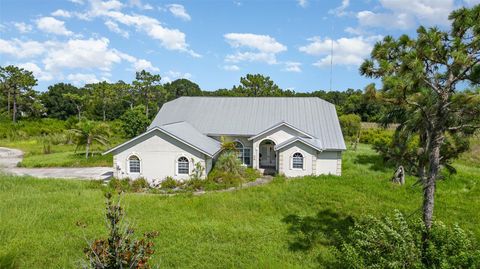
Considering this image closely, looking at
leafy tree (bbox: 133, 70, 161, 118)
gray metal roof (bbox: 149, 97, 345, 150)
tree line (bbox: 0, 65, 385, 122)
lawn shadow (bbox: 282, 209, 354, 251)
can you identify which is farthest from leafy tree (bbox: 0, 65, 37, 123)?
lawn shadow (bbox: 282, 209, 354, 251)

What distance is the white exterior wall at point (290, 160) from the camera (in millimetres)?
20016

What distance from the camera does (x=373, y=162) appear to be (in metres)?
23.2

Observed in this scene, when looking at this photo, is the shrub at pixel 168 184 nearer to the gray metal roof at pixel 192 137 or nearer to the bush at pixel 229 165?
the gray metal roof at pixel 192 137

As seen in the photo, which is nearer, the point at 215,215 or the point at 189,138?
the point at 215,215

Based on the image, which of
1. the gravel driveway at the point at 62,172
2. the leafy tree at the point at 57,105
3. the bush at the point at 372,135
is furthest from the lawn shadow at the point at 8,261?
the leafy tree at the point at 57,105

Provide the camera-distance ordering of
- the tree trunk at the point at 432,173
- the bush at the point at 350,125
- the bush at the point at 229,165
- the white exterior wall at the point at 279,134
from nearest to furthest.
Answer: the tree trunk at the point at 432,173 < the bush at the point at 229,165 < the white exterior wall at the point at 279,134 < the bush at the point at 350,125

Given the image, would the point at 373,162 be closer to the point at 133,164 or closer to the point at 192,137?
the point at 192,137

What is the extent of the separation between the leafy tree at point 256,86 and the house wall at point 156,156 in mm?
32793

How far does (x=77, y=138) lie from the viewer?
2752 centimetres

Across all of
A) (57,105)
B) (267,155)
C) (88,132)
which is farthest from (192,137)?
(57,105)

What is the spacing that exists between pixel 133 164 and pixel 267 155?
9.33 meters

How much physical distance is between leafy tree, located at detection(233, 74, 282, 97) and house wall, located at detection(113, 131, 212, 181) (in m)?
32.8

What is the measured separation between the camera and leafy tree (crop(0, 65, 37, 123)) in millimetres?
50225

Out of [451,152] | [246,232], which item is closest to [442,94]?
[451,152]
